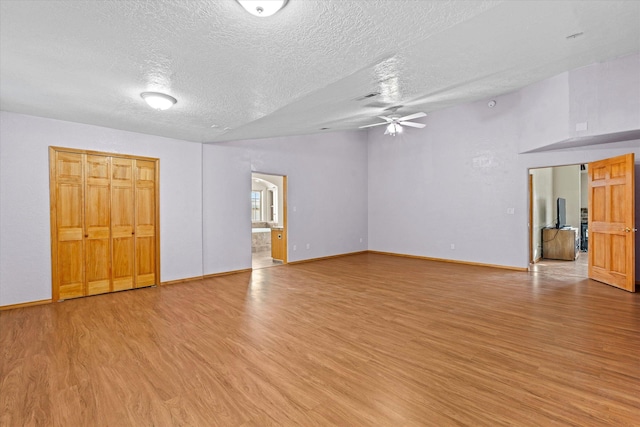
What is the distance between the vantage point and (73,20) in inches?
79.3

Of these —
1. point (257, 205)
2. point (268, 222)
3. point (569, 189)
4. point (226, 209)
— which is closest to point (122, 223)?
A: point (226, 209)

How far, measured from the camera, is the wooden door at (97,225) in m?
4.72

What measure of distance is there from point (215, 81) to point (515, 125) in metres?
6.18

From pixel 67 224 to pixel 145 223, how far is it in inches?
41.3

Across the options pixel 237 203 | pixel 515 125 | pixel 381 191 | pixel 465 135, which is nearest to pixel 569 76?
pixel 515 125

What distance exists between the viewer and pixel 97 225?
15.8 ft

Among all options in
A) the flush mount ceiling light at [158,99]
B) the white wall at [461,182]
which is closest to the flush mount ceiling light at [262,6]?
the flush mount ceiling light at [158,99]

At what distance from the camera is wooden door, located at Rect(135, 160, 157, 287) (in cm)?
523

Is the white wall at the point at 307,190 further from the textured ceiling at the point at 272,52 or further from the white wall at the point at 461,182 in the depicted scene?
the textured ceiling at the point at 272,52

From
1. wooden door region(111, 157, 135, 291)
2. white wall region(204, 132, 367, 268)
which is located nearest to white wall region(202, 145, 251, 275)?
white wall region(204, 132, 367, 268)

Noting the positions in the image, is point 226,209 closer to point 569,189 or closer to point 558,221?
point 558,221

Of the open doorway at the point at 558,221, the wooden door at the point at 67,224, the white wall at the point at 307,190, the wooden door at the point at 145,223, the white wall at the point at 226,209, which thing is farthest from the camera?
the open doorway at the point at 558,221

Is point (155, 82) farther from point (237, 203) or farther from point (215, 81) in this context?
point (237, 203)

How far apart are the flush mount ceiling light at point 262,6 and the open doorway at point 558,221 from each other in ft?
21.9
